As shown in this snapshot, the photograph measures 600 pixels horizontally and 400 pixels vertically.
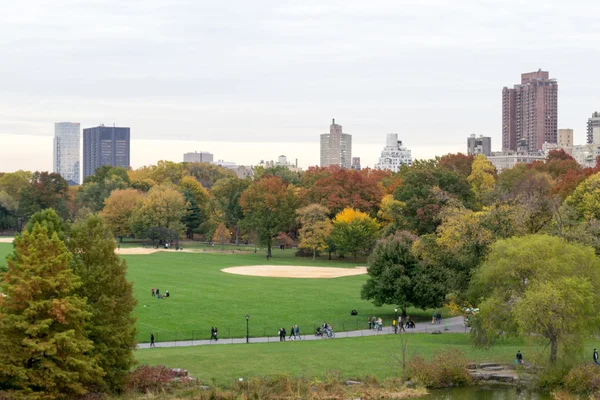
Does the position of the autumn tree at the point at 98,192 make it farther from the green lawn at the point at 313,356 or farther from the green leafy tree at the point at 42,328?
the green leafy tree at the point at 42,328

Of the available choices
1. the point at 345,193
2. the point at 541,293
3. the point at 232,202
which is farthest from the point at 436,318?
the point at 232,202

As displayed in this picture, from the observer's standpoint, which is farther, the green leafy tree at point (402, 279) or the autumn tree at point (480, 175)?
the autumn tree at point (480, 175)

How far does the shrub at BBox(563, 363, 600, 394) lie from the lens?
39188 mm

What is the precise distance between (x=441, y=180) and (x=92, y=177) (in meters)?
103

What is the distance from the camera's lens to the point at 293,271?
90625 mm

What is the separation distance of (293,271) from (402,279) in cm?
3186

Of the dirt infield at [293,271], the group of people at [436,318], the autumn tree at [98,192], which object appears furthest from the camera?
the autumn tree at [98,192]

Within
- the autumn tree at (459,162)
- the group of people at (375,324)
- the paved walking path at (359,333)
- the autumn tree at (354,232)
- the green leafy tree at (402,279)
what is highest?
the autumn tree at (459,162)

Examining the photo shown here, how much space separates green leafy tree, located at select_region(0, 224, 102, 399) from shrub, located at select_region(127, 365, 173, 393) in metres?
2.49

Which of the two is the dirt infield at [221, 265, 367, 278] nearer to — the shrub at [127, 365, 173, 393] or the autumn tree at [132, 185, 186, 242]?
the autumn tree at [132, 185, 186, 242]

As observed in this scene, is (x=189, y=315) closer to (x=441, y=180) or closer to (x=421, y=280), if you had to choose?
(x=421, y=280)

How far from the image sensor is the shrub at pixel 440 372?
4188cm

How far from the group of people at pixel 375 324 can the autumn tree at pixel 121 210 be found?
73.0 meters

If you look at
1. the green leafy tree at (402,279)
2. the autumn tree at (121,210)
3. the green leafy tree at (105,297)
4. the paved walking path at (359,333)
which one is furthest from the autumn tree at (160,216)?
the green leafy tree at (105,297)
